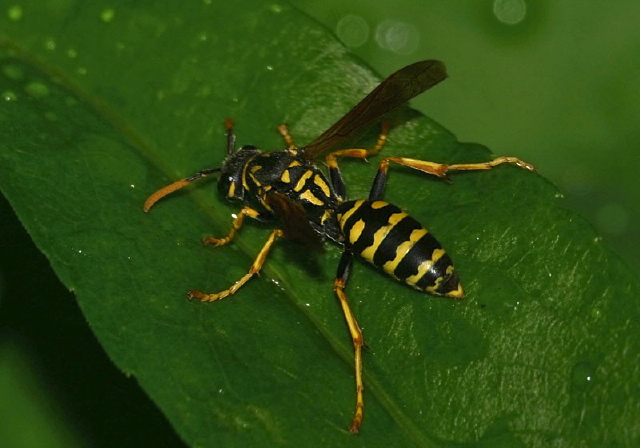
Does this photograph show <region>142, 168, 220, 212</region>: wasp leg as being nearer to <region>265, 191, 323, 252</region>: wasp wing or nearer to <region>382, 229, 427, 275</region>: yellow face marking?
<region>265, 191, 323, 252</region>: wasp wing

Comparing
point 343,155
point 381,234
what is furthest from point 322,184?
point 381,234

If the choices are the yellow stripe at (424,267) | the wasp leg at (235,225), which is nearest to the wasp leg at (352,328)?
the yellow stripe at (424,267)

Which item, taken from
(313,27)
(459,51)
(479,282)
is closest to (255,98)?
(313,27)

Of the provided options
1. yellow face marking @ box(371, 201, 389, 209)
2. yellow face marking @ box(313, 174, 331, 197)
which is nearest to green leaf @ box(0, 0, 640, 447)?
yellow face marking @ box(371, 201, 389, 209)

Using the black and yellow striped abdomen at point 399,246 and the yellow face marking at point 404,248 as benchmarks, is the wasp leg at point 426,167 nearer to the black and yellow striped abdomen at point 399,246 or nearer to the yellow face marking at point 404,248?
the black and yellow striped abdomen at point 399,246

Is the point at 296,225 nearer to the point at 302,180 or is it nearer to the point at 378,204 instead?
the point at 378,204

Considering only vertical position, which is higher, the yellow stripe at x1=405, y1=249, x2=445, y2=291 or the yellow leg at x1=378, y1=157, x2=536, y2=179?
the yellow leg at x1=378, y1=157, x2=536, y2=179

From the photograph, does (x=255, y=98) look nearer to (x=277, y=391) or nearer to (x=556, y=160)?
(x=277, y=391)
